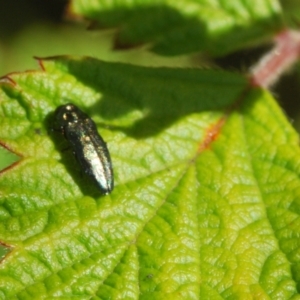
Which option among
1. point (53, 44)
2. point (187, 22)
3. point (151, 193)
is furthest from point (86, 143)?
point (53, 44)

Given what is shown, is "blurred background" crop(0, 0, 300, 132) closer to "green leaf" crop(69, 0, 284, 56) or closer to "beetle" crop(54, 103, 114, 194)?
"green leaf" crop(69, 0, 284, 56)

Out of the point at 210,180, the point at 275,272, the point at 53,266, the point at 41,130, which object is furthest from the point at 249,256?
the point at 41,130

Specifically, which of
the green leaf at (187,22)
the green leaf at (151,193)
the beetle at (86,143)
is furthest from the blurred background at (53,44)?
the beetle at (86,143)

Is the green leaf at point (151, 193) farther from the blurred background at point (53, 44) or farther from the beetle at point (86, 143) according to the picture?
the blurred background at point (53, 44)

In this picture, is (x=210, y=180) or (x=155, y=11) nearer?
(x=210, y=180)

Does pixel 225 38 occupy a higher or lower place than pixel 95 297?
higher

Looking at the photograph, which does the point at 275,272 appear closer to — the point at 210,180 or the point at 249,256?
the point at 249,256
